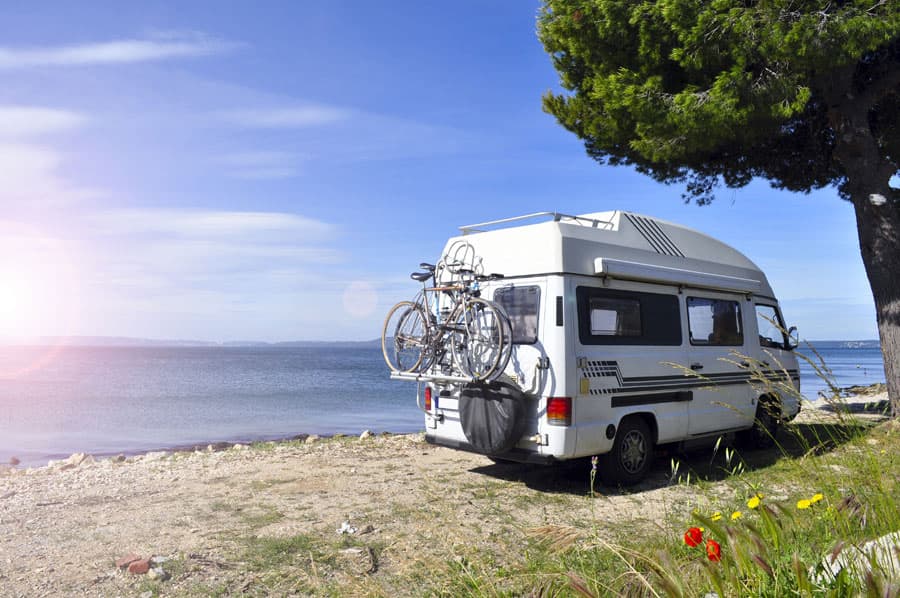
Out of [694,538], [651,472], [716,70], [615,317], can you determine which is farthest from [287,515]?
[716,70]

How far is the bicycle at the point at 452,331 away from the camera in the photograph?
23.3 feet

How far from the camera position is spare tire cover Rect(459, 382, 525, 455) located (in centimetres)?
681

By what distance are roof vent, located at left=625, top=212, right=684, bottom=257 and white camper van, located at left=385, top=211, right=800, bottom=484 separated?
2 cm

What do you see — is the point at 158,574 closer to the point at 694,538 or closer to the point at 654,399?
the point at 694,538

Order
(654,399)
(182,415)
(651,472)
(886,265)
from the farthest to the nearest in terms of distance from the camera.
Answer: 1. (182,415)
2. (886,265)
3. (651,472)
4. (654,399)

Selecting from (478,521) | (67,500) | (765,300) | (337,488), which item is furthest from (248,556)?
(765,300)

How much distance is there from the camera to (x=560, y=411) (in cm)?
673

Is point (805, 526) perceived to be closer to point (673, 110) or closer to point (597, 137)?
point (673, 110)

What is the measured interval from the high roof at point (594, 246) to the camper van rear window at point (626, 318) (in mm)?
314

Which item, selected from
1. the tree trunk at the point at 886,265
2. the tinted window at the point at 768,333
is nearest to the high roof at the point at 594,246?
the tinted window at the point at 768,333

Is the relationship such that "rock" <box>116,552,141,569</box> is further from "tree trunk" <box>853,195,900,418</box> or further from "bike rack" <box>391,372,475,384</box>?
"tree trunk" <box>853,195,900,418</box>

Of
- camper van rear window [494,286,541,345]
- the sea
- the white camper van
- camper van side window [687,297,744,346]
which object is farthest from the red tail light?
the sea

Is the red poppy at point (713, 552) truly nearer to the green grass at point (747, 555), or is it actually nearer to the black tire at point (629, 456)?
the green grass at point (747, 555)

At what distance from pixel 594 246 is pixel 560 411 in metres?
1.83
